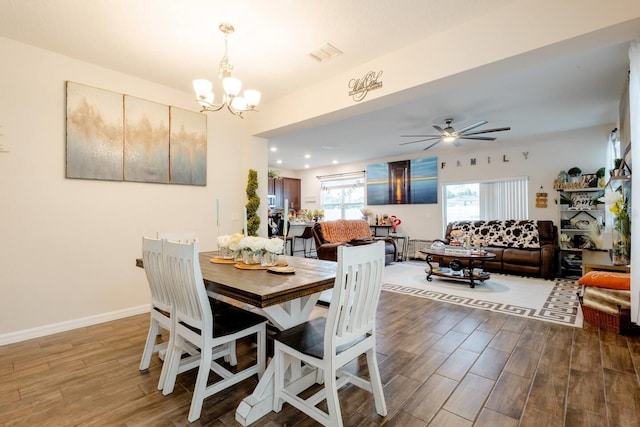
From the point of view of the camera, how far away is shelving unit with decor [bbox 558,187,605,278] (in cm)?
547

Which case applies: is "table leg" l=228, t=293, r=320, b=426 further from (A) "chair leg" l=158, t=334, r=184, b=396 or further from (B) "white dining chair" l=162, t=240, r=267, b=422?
(A) "chair leg" l=158, t=334, r=184, b=396

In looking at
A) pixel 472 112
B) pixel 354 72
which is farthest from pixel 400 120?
pixel 354 72

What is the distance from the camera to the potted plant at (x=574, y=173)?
5.63 m

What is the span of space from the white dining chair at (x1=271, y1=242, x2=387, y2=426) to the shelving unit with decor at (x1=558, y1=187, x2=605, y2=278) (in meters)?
5.62

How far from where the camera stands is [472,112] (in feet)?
15.2

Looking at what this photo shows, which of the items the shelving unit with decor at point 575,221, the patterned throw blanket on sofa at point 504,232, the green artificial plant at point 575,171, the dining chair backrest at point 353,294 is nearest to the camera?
the dining chair backrest at point 353,294

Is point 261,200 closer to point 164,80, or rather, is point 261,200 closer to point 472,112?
point 164,80

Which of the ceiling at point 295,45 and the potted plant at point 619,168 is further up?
the ceiling at point 295,45

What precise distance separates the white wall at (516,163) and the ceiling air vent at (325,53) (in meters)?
4.67

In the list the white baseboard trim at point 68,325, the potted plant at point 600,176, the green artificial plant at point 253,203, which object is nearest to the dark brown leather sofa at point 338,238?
the green artificial plant at point 253,203

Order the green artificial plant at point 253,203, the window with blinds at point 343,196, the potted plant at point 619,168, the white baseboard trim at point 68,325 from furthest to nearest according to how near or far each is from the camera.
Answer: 1. the window with blinds at point 343,196
2. the green artificial plant at point 253,203
3. the potted plant at point 619,168
4. the white baseboard trim at point 68,325

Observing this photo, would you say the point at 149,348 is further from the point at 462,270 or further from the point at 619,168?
the point at 619,168

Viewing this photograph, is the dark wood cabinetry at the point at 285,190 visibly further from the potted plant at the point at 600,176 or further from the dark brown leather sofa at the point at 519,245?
the potted plant at the point at 600,176

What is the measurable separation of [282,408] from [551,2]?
127 inches
